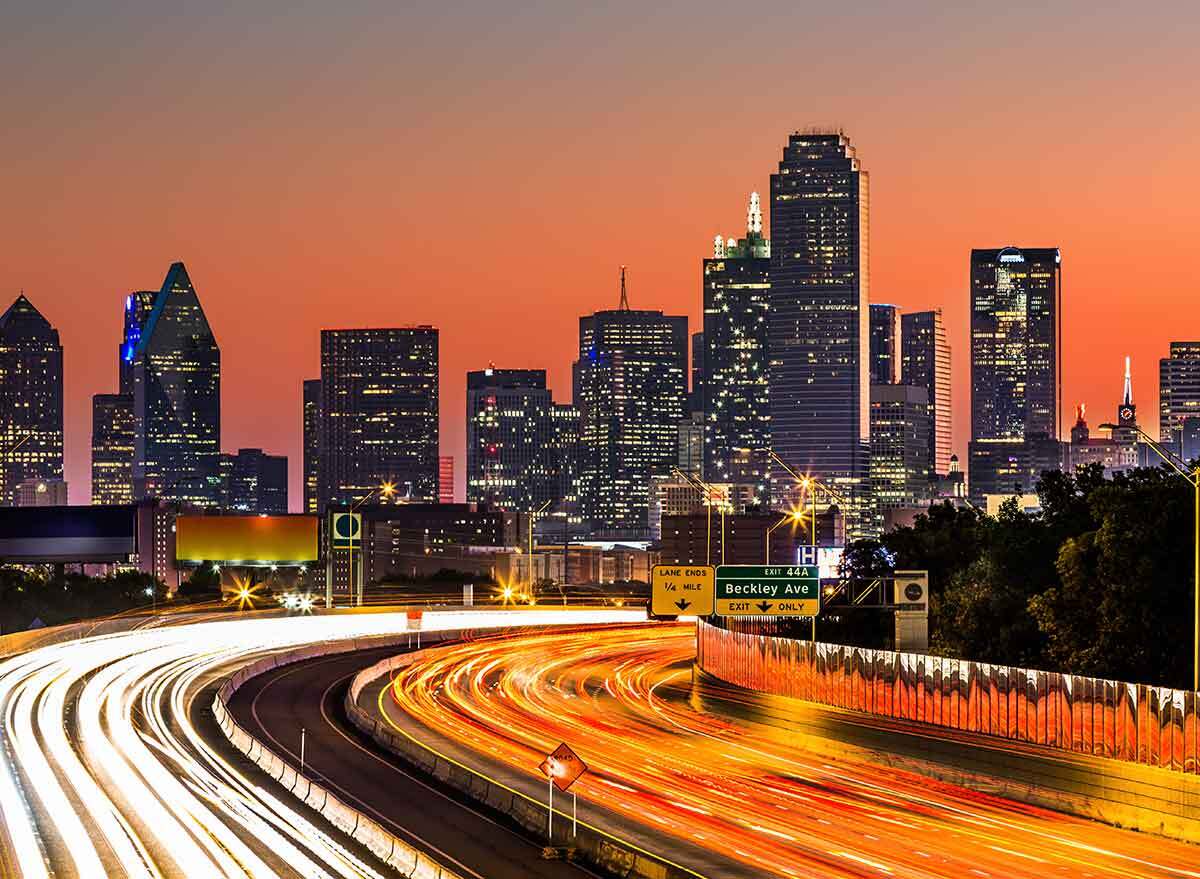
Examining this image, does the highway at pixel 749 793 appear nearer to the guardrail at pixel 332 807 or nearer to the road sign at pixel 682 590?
the road sign at pixel 682 590

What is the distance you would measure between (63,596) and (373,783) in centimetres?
12389

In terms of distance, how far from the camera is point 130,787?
51.3 meters

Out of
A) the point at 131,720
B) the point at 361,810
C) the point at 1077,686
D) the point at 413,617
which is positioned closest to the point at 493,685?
the point at 131,720

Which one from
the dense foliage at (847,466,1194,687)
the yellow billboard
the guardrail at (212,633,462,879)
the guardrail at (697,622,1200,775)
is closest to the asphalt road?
the guardrail at (212,633,462,879)

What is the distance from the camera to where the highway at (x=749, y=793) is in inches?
1607

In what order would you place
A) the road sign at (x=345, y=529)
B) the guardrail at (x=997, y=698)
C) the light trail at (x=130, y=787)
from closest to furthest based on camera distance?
the light trail at (x=130, y=787) < the guardrail at (x=997, y=698) < the road sign at (x=345, y=529)

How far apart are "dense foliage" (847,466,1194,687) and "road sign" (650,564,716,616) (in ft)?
28.8

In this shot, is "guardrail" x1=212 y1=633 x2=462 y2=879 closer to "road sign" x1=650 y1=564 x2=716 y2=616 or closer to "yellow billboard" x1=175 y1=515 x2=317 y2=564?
"road sign" x1=650 y1=564 x2=716 y2=616

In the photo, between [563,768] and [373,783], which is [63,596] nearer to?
[373,783]

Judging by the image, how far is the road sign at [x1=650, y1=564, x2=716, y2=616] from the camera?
7200 centimetres

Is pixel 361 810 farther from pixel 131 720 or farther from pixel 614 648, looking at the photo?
pixel 614 648

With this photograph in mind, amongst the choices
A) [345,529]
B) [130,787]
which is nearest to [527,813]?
[130,787]

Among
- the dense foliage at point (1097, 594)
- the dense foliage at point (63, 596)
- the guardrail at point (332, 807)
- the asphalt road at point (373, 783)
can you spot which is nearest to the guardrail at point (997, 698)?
the dense foliage at point (1097, 594)

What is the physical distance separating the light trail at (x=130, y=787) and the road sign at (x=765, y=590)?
1964cm
